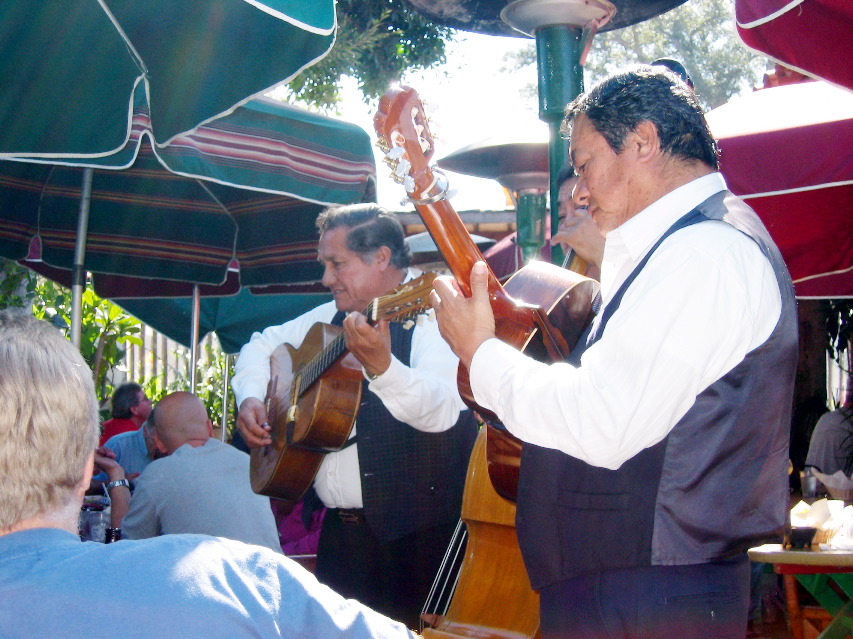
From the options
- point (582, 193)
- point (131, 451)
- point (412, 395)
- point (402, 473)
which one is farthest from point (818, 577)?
point (131, 451)

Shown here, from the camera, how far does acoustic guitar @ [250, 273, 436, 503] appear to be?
2.86 metres

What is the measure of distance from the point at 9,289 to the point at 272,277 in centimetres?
294

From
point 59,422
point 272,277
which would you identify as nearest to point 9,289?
point 272,277

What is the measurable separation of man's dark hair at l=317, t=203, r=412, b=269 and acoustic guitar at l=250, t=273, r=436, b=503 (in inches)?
11.8

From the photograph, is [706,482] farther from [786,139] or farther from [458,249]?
[786,139]

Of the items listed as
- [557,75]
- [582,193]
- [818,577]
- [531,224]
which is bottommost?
[818,577]

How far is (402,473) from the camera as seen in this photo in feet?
9.32

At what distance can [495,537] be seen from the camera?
2525 millimetres

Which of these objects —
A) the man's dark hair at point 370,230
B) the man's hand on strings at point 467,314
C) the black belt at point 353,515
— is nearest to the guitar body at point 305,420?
the black belt at point 353,515

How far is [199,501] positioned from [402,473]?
2.36 feet

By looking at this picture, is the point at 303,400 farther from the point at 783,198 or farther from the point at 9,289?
the point at 9,289

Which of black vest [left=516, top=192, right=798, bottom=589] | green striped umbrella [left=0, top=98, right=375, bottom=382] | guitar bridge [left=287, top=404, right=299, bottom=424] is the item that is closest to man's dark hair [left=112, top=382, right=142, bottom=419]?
green striped umbrella [left=0, top=98, right=375, bottom=382]

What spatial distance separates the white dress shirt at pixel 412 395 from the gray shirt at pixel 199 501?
0.91ft

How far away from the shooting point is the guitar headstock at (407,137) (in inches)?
79.9
